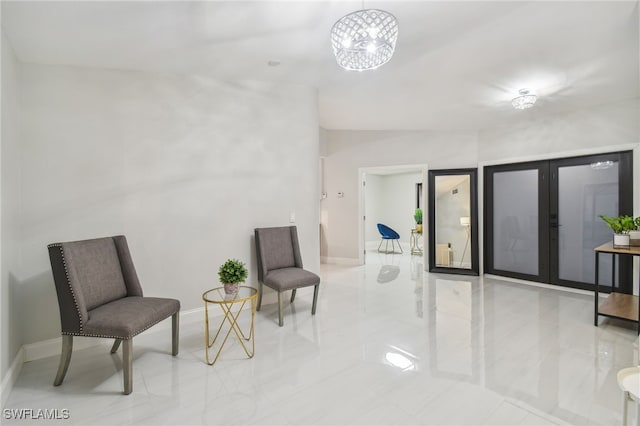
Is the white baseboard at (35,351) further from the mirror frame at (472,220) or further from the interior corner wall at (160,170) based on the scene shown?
the mirror frame at (472,220)

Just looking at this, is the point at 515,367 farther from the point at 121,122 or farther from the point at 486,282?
the point at 121,122

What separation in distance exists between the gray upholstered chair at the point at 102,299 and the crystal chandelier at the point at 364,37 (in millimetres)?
2355

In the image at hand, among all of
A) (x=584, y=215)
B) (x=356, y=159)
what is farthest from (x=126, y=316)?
(x=584, y=215)

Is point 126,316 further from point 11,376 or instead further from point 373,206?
point 373,206

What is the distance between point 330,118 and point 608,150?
4062 millimetres

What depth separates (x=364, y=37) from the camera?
207 cm

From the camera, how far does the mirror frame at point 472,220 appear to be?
18.5ft

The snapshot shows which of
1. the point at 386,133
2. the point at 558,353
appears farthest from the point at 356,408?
the point at 386,133

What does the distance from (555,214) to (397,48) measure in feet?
12.4

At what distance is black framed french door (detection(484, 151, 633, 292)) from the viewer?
4.30m

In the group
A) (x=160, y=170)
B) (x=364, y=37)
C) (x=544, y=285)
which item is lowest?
(x=544, y=285)

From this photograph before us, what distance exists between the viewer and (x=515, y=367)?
243 cm

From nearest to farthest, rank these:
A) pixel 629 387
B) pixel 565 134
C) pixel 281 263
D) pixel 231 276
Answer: pixel 629 387 → pixel 231 276 → pixel 281 263 → pixel 565 134

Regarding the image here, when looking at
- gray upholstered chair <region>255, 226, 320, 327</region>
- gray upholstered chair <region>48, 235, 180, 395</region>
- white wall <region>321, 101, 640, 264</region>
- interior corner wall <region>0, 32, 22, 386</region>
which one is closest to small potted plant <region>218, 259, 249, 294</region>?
gray upholstered chair <region>48, 235, 180, 395</region>
